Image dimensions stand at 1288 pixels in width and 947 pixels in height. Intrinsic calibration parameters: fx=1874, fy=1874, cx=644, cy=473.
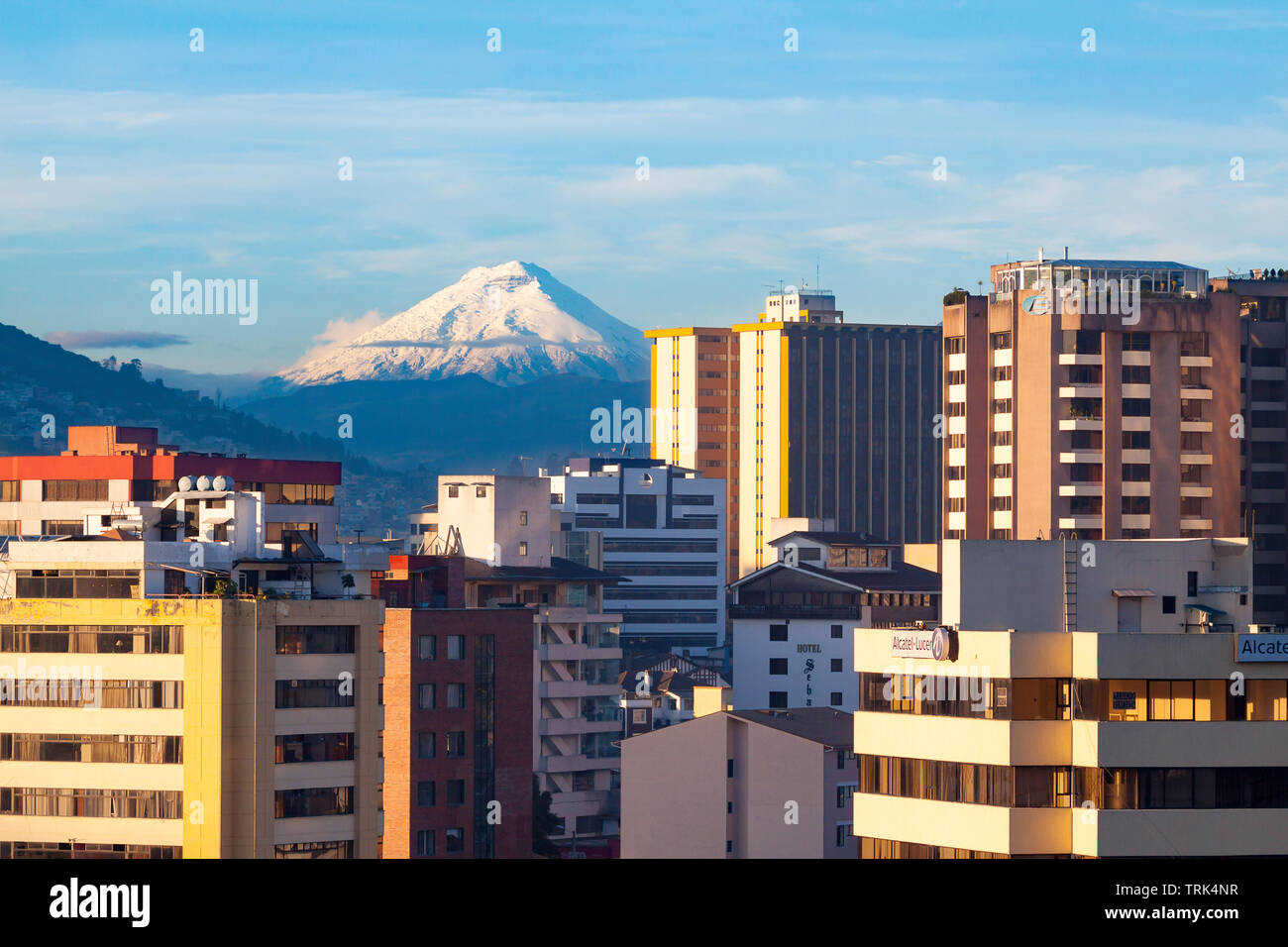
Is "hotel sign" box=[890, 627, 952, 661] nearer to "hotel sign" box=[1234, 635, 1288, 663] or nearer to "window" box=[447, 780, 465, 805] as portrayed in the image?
"hotel sign" box=[1234, 635, 1288, 663]

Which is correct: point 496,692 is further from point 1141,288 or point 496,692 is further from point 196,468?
point 1141,288

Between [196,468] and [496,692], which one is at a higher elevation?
[196,468]

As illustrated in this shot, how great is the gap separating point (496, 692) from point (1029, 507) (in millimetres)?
50507

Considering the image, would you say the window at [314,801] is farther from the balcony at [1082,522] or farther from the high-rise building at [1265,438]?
the high-rise building at [1265,438]

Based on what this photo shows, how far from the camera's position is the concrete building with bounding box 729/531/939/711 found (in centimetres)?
15288

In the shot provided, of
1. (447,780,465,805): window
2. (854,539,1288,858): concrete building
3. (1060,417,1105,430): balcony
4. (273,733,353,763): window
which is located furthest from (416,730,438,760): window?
(1060,417,1105,430): balcony

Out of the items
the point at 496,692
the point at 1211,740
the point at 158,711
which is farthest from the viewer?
the point at 496,692

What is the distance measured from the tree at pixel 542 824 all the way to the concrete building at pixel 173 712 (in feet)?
96.8

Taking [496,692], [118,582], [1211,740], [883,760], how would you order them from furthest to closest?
[496,692] < [118,582] < [883,760] < [1211,740]

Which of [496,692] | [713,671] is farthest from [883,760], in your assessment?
[713,671]

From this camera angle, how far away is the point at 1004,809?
2229 inches

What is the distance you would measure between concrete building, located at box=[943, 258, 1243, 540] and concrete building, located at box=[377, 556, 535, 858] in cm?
4729

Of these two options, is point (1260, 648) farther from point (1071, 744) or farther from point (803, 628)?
point (803, 628)

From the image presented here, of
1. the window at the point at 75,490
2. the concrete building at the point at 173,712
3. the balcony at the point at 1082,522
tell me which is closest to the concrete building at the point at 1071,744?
the concrete building at the point at 173,712
